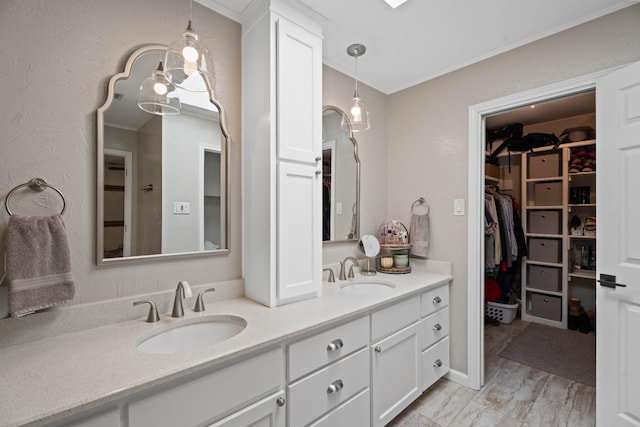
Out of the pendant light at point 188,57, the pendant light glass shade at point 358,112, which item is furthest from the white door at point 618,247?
the pendant light at point 188,57

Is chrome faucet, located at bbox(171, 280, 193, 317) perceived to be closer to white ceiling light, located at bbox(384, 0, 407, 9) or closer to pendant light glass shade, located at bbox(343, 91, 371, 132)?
pendant light glass shade, located at bbox(343, 91, 371, 132)

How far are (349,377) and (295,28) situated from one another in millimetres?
1838

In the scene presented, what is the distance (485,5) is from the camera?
1.59 metres

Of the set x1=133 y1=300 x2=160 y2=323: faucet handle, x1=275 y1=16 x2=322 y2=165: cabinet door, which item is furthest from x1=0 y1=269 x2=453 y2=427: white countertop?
x1=275 y1=16 x2=322 y2=165: cabinet door

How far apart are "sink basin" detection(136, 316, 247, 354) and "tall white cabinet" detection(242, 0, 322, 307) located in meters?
0.21

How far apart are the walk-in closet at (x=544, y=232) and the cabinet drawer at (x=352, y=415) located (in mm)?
1947

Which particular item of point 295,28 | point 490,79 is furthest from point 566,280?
point 295,28

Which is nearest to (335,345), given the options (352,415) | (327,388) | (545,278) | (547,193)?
(327,388)

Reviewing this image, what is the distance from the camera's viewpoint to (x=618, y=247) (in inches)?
60.2

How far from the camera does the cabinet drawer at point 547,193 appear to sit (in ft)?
10.8

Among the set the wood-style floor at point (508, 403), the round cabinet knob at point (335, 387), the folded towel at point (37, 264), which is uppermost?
the folded towel at point (37, 264)

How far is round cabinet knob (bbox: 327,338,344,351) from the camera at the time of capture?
1.35 m

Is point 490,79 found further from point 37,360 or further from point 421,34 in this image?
point 37,360

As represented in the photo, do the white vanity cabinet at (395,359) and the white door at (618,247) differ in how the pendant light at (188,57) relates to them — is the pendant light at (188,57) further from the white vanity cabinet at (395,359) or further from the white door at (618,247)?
the white door at (618,247)
